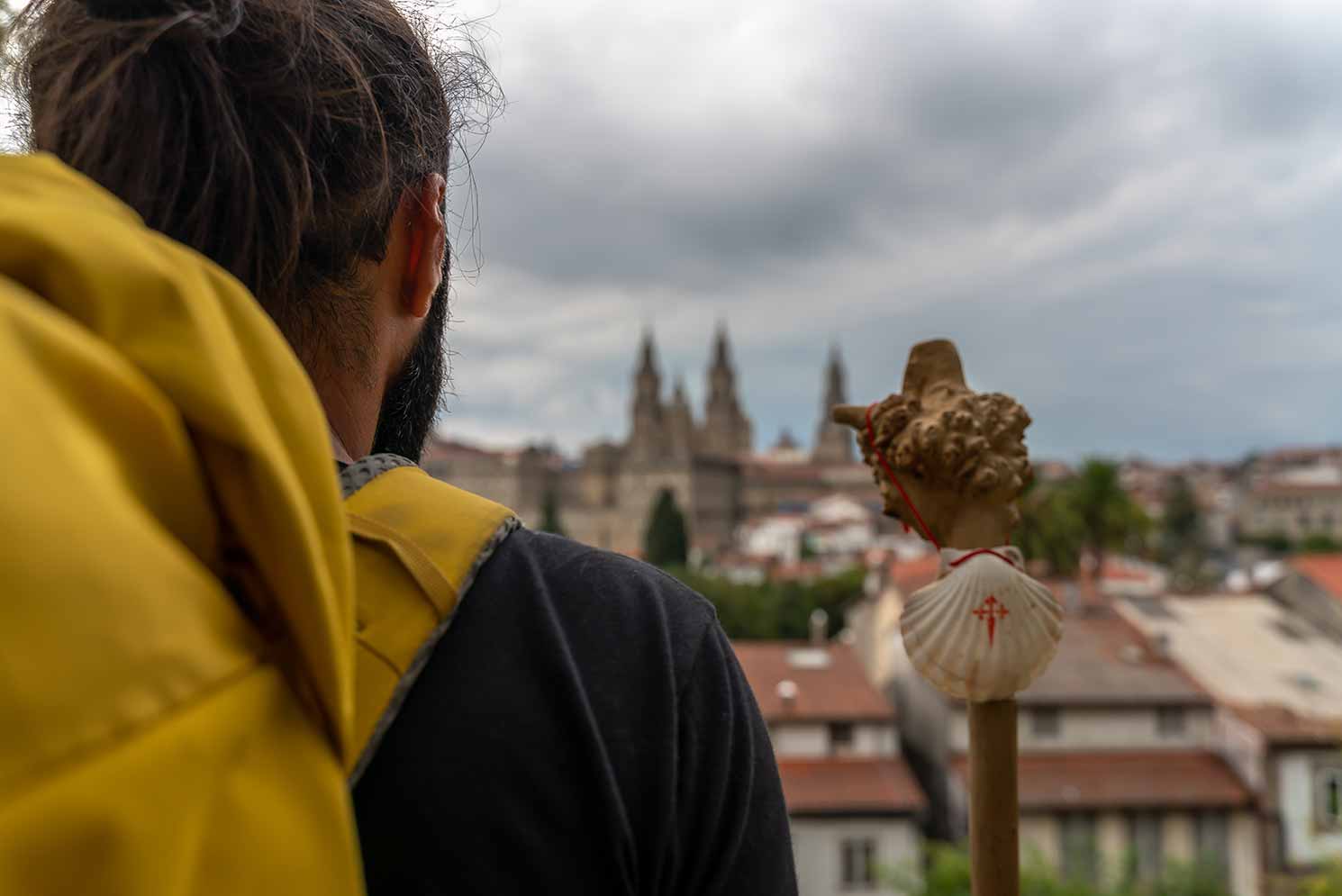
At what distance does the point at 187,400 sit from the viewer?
518 millimetres

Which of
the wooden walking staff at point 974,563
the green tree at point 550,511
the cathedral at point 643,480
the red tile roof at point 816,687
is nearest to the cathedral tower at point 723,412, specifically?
the cathedral at point 643,480

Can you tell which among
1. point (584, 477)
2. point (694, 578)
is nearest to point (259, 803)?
point (694, 578)

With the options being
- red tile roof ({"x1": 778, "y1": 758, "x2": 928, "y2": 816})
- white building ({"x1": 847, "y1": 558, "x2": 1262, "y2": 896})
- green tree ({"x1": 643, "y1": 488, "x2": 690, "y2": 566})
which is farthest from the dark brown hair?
green tree ({"x1": 643, "y1": 488, "x2": 690, "y2": 566})

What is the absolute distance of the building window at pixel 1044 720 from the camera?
48.2 ft

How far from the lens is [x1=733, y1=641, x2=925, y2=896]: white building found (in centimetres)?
1390

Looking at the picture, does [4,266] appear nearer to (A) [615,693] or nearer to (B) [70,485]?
(B) [70,485]

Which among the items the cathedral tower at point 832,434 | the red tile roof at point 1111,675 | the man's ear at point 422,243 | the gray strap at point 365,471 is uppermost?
the cathedral tower at point 832,434

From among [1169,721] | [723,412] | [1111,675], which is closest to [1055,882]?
[1111,675]

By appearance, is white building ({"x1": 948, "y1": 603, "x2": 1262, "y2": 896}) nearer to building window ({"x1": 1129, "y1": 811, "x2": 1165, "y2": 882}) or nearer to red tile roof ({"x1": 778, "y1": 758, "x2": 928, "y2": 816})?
building window ({"x1": 1129, "y1": 811, "x2": 1165, "y2": 882})

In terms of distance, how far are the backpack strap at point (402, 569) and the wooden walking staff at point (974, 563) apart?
786 millimetres

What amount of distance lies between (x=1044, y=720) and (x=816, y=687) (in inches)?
134

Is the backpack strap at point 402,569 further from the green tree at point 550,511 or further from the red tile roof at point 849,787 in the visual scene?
the green tree at point 550,511

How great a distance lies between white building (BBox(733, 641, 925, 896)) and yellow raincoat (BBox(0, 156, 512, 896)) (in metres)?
13.2

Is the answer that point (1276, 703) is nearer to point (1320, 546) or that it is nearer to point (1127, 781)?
point (1127, 781)
